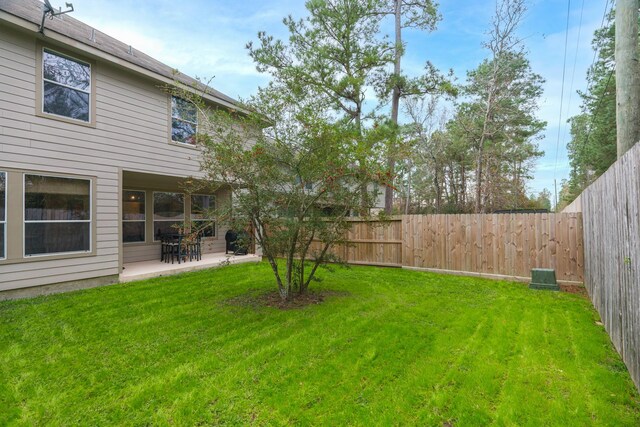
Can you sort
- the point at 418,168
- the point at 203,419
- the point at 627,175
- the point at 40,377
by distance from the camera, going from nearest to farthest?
1. the point at 203,419
2. the point at 627,175
3. the point at 40,377
4. the point at 418,168

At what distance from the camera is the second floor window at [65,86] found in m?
5.85

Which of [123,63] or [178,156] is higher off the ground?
[123,63]

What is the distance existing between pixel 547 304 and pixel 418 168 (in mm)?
20416

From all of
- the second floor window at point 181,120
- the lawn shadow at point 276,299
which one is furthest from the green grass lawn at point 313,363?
the second floor window at point 181,120

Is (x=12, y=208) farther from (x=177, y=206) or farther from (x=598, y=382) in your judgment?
(x=598, y=382)

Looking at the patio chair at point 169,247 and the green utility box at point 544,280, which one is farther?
the patio chair at point 169,247

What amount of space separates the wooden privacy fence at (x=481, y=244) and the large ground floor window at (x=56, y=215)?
5.35 metres

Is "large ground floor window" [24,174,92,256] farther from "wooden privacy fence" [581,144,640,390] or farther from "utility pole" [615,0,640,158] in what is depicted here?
"utility pole" [615,0,640,158]

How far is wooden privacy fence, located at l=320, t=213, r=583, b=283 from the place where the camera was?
645cm

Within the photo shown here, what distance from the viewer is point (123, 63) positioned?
6.71m

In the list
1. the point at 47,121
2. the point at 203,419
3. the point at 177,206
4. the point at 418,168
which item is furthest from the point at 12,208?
the point at 418,168

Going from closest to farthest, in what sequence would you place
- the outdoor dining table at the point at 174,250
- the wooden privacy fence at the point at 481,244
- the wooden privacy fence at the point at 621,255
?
1. the wooden privacy fence at the point at 621,255
2. the wooden privacy fence at the point at 481,244
3. the outdoor dining table at the point at 174,250

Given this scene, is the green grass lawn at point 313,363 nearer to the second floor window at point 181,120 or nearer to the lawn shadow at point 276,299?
the lawn shadow at point 276,299

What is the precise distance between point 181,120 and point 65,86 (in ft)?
8.04
